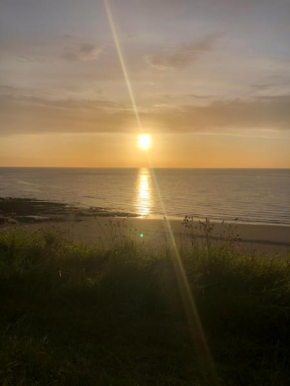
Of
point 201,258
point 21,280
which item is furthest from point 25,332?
point 201,258

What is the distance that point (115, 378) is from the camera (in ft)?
13.9

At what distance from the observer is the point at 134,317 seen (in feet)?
19.3

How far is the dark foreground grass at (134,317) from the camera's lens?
14.5ft

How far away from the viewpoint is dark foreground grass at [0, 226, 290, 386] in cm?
441

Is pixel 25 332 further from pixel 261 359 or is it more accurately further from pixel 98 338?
pixel 261 359

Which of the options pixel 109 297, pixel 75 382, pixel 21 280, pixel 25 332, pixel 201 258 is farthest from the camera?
pixel 201 258

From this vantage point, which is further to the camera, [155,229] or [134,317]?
[155,229]

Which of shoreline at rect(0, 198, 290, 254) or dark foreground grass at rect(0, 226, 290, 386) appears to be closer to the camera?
dark foreground grass at rect(0, 226, 290, 386)

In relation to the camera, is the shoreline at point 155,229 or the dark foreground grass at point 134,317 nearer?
the dark foreground grass at point 134,317

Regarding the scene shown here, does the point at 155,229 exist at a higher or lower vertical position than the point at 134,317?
lower

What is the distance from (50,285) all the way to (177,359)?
9.64 feet

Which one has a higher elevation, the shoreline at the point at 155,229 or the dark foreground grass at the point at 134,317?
the dark foreground grass at the point at 134,317

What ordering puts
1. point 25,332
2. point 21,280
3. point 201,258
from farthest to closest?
point 201,258
point 21,280
point 25,332

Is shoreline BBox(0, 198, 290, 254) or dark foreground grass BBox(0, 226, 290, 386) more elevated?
dark foreground grass BBox(0, 226, 290, 386)
